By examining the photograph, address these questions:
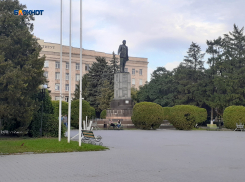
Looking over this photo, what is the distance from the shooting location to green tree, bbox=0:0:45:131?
16.1 m

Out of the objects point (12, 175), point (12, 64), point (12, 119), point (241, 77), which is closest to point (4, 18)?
point (12, 64)

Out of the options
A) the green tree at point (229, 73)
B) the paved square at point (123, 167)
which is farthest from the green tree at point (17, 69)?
the green tree at point (229, 73)

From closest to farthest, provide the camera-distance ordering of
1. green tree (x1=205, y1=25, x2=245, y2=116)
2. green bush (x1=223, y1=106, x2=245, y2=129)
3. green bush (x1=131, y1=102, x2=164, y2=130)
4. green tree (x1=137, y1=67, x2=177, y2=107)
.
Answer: green bush (x1=131, y1=102, x2=164, y2=130) < green bush (x1=223, y1=106, x2=245, y2=129) < green tree (x1=205, y1=25, x2=245, y2=116) < green tree (x1=137, y1=67, x2=177, y2=107)

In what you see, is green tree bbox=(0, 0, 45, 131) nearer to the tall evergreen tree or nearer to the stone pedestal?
the stone pedestal

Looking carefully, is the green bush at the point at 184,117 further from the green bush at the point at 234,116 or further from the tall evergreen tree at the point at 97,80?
the tall evergreen tree at the point at 97,80

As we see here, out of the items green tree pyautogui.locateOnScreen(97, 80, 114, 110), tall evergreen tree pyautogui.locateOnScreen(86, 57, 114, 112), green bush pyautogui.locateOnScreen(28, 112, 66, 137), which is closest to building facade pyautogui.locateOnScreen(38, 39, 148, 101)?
tall evergreen tree pyautogui.locateOnScreen(86, 57, 114, 112)

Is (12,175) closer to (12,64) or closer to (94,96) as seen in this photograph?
(12,64)

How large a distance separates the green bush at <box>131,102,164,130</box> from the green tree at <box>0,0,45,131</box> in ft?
37.6

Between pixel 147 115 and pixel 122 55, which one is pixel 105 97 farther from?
pixel 147 115

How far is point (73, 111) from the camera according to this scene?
30.2 metres

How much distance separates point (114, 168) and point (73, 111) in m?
22.1

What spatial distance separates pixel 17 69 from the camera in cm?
1642

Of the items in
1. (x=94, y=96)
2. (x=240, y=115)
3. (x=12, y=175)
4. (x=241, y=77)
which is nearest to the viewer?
(x=12, y=175)

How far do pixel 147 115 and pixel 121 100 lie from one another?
6.19 metres
